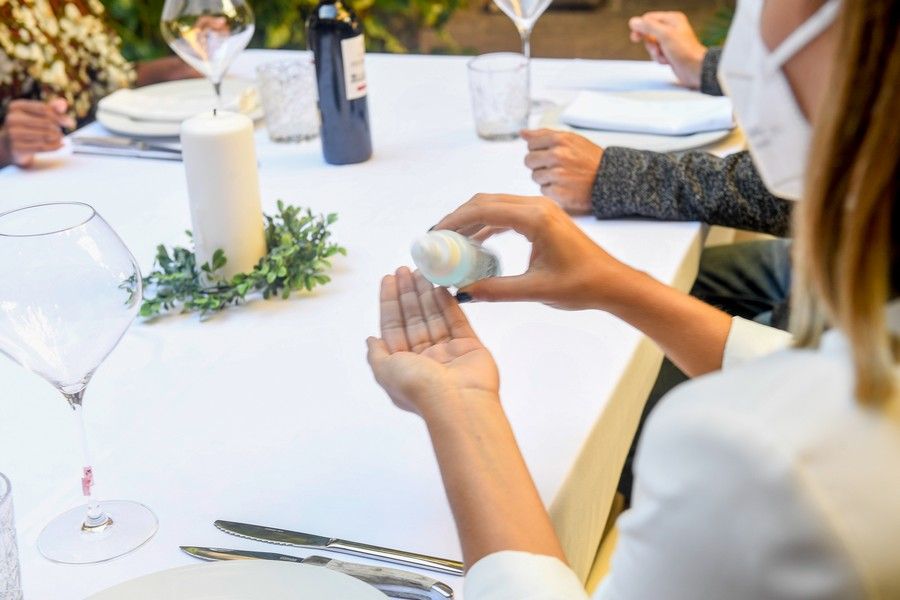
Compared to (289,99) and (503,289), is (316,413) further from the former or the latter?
(289,99)

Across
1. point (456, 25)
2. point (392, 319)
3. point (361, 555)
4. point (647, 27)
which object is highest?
point (647, 27)

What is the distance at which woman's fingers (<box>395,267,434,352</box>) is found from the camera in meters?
0.89

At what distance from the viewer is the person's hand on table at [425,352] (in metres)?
0.81

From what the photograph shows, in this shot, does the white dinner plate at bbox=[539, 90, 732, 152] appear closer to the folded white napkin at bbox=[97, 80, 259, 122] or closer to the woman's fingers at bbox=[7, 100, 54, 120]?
the folded white napkin at bbox=[97, 80, 259, 122]

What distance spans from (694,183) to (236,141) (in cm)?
57

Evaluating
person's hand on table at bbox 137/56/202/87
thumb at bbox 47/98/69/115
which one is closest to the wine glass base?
thumb at bbox 47/98/69/115

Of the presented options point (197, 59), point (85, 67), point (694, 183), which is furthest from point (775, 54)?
point (85, 67)

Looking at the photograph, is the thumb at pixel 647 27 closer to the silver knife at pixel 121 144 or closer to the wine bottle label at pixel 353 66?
the wine bottle label at pixel 353 66

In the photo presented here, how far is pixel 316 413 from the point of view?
37.7 inches

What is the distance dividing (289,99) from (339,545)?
1025mm

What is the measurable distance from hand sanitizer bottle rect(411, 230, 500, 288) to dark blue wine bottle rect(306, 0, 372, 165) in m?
0.61

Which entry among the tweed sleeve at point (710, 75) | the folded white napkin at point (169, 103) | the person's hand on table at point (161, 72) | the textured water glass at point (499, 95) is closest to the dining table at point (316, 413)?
the textured water glass at point (499, 95)

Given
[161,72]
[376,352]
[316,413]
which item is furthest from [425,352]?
[161,72]

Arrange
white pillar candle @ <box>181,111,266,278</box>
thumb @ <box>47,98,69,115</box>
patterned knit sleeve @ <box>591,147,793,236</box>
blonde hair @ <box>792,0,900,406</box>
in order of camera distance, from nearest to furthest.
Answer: blonde hair @ <box>792,0,900,406</box>
white pillar candle @ <box>181,111,266,278</box>
patterned knit sleeve @ <box>591,147,793,236</box>
thumb @ <box>47,98,69,115</box>
